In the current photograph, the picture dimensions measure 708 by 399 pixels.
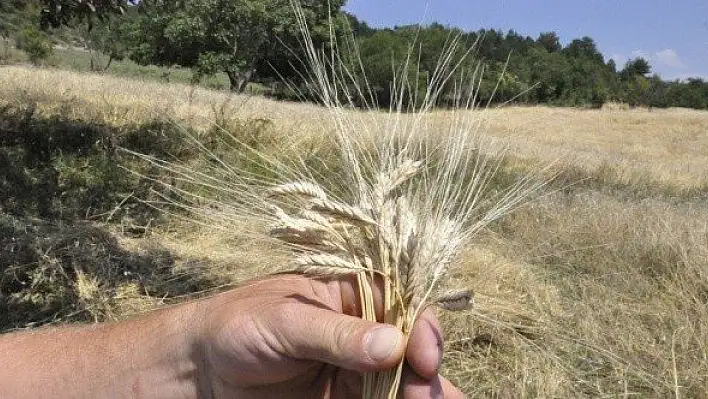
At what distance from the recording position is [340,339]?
1.04m

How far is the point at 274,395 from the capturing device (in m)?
1.34

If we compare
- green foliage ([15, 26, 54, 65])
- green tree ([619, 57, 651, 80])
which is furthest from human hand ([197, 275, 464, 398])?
green tree ([619, 57, 651, 80])

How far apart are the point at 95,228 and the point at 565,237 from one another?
346 centimetres

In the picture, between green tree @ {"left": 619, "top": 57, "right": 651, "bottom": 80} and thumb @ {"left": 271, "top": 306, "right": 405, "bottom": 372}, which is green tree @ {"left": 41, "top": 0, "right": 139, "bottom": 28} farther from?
green tree @ {"left": 619, "top": 57, "right": 651, "bottom": 80}

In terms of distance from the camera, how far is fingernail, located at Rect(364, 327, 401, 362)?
100 cm

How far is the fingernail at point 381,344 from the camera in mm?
1002

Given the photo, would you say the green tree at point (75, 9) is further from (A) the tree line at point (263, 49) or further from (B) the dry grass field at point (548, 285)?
(B) the dry grass field at point (548, 285)

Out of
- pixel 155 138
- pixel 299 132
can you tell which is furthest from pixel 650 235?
pixel 155 138

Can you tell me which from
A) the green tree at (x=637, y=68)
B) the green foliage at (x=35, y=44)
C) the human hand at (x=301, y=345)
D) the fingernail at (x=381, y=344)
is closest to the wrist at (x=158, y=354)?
the human hand at (x=301, y=345)

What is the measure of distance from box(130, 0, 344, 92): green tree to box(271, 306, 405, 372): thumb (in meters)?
20.9

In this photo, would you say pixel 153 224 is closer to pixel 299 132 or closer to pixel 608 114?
pixel 299 132

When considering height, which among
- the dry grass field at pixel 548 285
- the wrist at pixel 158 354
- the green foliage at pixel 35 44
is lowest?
the dry grass field at pixel 548 285

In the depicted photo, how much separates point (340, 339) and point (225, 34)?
2958 centimetres

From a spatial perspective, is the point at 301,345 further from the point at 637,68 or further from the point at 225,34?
the point at 637,68
